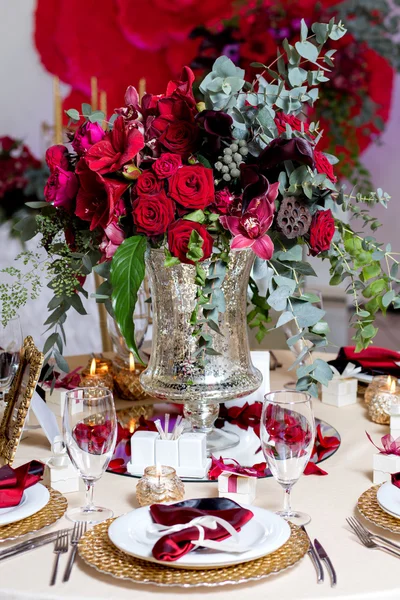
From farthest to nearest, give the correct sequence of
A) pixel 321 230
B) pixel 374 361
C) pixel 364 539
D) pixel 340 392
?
pixel 374 361 → pixel 340 392 → pixel 321 230 → pixel 364 539

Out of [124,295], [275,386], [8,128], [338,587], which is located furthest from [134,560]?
[8,128]

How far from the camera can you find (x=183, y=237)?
1061 millimetres

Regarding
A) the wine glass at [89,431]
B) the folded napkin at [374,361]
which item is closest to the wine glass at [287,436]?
the wine glass at [89,431]

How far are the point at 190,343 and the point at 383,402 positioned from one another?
42 cm

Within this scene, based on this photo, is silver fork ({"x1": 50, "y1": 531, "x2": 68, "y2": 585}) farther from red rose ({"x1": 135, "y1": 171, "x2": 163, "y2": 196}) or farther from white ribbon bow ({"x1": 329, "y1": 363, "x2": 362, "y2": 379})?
white ribbon bow ({"x1": 329, "y1": 363, "x2": 362, "y2": 379})

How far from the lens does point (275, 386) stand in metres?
1.69

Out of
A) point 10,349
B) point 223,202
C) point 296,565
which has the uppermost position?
point 223,202

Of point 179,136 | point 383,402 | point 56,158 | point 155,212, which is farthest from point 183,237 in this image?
point 383,402

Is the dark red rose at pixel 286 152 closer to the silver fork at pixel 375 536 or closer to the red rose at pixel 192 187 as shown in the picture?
the red rose at pixel 192 187

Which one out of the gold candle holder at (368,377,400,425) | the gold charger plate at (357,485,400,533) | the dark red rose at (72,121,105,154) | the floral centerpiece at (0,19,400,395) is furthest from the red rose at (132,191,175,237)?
the gold candle holder at (368,377,400,425)

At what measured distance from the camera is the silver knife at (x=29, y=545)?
89 centimetres

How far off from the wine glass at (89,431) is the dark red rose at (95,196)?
0.27 meters

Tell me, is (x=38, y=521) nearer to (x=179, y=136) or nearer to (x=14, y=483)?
(x=14, y=483)

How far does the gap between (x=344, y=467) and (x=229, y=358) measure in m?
0.25
